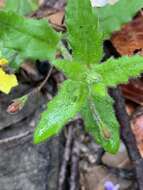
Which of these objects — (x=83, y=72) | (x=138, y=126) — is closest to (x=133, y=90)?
(x=138, y=126)

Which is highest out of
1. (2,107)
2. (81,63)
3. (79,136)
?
(81,63)

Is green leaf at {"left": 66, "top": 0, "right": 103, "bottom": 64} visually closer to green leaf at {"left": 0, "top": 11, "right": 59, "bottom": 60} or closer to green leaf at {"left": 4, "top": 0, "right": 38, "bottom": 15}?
green leaf at {"left": 0, "top": 11, "right": 59, "bottom": 60}

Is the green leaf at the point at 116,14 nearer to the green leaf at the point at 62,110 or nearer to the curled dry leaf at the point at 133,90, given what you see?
the curled dry leaf at the point at 133,90

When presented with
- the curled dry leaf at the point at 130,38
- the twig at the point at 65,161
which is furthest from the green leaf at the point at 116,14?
the twig at the point at 65,161

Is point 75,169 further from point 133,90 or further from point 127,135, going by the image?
point 133,90

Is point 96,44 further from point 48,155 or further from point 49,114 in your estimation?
point 48,155

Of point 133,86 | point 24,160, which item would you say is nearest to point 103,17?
point 133,86
